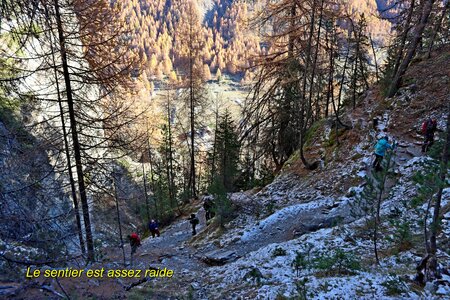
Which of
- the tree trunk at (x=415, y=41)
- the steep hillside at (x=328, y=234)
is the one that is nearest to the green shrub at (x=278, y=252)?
the steep hillside at (x=328, y=234)

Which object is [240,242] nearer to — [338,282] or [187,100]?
[338,282]

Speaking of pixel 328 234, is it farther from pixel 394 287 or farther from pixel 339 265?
pixel 394 287

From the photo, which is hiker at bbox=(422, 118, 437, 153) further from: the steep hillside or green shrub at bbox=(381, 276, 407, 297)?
green shrub at bbox=(381, 276, 407, 297)

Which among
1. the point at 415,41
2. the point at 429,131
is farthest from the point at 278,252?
the point at 415,41

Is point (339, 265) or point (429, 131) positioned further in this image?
point (429, 131)

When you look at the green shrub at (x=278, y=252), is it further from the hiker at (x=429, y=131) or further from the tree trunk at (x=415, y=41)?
the tree trunk at (x=415, y=41)

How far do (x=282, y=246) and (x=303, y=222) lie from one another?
1.95m

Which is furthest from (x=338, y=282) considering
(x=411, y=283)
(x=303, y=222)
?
(x=303, y=222)

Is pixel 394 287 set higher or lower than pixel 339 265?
higher

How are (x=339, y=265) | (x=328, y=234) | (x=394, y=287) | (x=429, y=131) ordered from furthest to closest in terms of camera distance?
(x=429, y=131) < (x=328, y=234) < (x=339, y=265) < (x=394, y=287)

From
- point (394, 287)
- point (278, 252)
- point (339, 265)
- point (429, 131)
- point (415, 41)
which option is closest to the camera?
point (394, 287)

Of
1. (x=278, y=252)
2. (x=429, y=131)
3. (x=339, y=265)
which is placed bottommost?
(x=278, y=252)

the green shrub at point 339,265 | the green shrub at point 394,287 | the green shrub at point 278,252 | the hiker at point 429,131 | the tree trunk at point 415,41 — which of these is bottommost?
the green shrub at point 278,252

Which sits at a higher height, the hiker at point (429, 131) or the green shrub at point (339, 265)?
the hiker at point (429, 131)
